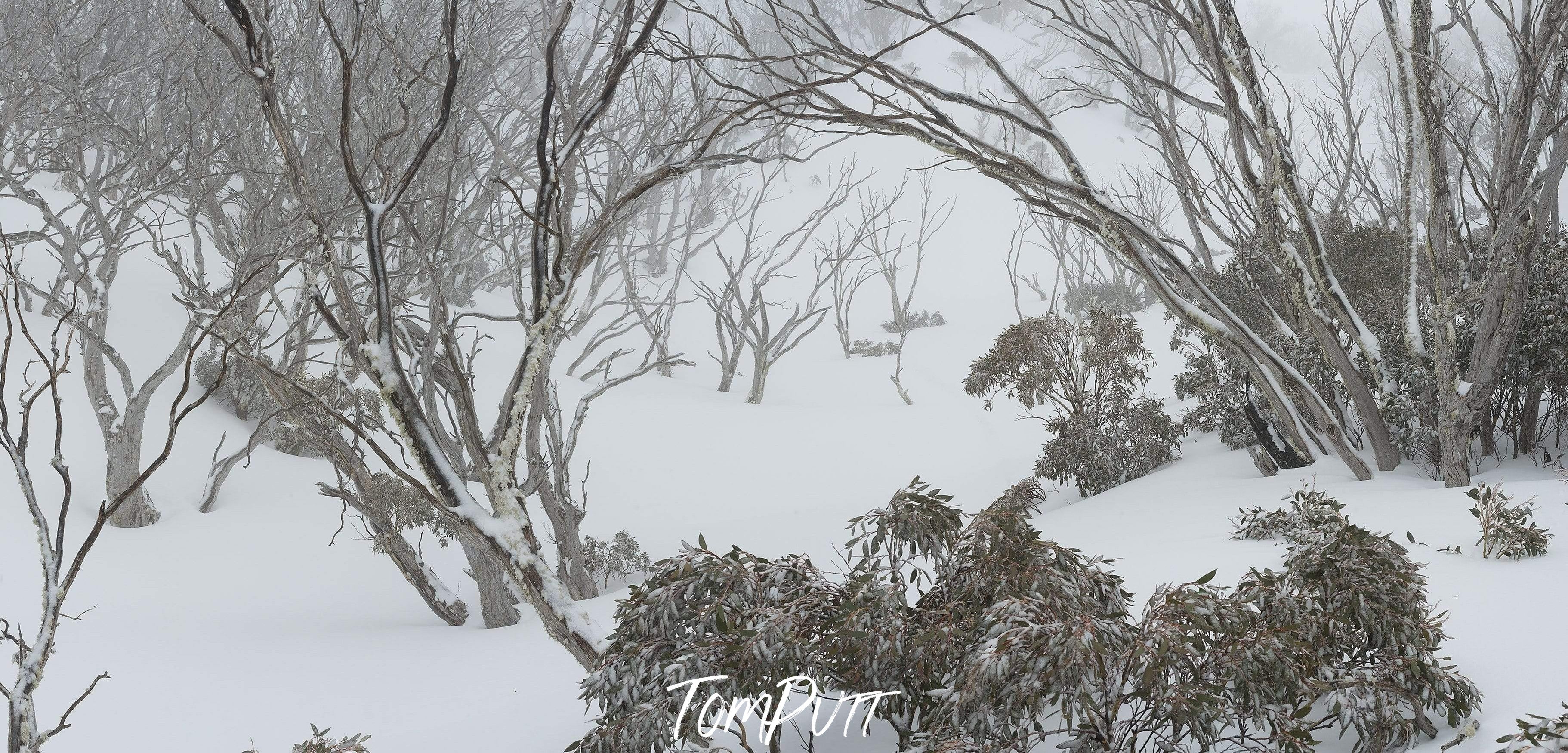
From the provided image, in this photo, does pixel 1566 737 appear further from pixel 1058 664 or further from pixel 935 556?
pixel 935 556

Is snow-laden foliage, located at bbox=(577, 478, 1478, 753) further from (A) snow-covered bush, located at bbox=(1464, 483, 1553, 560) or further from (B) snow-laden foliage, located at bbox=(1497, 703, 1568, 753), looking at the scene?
(A) snow-covered bush, located at bbox=(1464, 483, 1553, 560)

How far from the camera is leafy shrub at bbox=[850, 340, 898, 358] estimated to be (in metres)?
18.4

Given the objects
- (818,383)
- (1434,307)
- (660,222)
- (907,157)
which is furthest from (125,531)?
(907,157)

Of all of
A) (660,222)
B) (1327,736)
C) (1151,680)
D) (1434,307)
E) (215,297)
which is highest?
(660,222)

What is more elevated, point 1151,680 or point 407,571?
point 407,571

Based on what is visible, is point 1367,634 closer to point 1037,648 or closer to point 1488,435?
point 1037,648

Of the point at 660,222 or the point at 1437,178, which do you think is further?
the point at 660,222

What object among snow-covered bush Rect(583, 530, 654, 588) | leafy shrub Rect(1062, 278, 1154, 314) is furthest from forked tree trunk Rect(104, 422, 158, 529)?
leafy shrub Rect(1062, 278, 1154, 314)

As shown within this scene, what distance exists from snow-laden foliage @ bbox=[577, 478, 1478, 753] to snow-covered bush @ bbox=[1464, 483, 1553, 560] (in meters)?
0.91

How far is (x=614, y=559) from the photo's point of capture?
7.87 m

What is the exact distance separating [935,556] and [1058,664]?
830 mm

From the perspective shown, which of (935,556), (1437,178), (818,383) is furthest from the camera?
(818,383)

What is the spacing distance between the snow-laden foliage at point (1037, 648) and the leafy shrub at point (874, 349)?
15.5 m

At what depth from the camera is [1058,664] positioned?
195 cm
